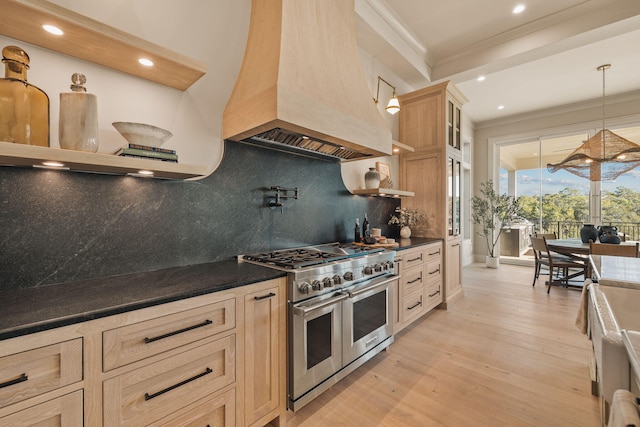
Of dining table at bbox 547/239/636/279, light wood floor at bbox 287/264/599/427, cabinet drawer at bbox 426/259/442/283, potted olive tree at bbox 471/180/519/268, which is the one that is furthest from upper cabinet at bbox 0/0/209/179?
potted olive tree at bbox 471/180/519/268

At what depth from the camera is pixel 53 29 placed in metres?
1.22

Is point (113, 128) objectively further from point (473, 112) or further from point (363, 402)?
point (473, 112)

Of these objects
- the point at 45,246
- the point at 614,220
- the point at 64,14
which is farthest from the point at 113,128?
the point at 614,220

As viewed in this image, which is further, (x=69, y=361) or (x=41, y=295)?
(x=41, y=295)

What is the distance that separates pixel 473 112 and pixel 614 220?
336cm

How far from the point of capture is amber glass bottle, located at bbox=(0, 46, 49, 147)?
1099 millimetres

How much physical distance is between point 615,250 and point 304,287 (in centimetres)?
425

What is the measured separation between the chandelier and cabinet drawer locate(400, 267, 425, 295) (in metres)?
3.09

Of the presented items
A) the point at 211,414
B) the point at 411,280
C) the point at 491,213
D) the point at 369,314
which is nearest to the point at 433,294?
the point at 411,280

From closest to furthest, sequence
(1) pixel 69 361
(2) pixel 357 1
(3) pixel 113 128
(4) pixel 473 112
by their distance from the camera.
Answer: (1) pixel 69 361 → (3) pixel 113 128 → (2) pixel 357 1 → (4) pixel 473 112

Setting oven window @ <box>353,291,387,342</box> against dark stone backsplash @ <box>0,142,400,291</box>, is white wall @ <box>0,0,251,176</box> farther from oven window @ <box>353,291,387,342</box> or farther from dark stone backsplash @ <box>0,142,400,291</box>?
oven window @ <box>353,291,387,342</box>

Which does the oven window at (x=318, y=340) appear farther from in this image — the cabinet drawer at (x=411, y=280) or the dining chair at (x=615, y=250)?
the dining chair at (x=615, y=250)

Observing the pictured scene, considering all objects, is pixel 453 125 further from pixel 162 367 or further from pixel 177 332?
pixel 162 367

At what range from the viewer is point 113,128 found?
1.55 m
